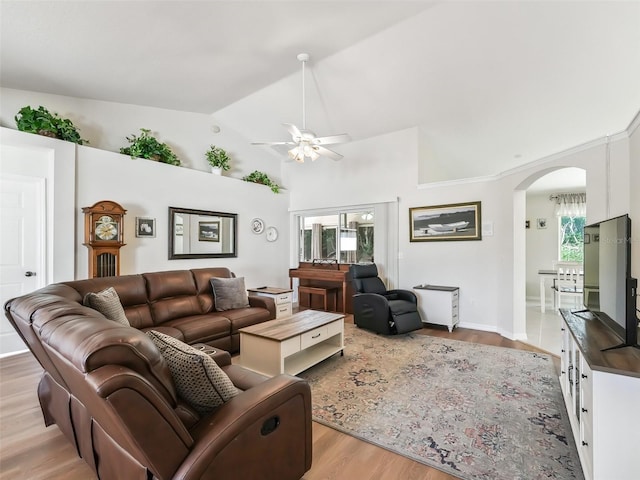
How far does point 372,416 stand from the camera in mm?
2199

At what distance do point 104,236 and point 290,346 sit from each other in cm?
302

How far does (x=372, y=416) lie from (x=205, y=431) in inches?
57.8

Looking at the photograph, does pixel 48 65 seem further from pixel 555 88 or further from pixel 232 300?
pixel 555 88

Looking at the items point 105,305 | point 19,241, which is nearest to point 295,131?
point 105,305

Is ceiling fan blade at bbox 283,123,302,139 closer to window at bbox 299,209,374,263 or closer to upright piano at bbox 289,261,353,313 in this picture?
window at bbox 299,209,374,263

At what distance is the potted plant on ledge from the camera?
5363 millimetres

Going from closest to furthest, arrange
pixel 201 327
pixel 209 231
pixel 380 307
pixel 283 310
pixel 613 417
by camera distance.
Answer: pixel 613 417 < pixel 201 327 < pixel 380 307 < pixel 283 310 < pixel 209 231

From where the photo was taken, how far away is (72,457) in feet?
5.89

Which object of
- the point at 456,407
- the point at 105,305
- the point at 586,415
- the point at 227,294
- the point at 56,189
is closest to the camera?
the point at 586,415

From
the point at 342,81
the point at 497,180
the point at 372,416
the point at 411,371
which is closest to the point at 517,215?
the point at 497,180

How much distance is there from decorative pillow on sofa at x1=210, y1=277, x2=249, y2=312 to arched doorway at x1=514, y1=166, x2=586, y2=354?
364cm

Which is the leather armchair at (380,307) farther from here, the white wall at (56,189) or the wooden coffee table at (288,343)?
the white wall at (56,189)

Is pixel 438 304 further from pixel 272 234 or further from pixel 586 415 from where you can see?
pixel 272 234

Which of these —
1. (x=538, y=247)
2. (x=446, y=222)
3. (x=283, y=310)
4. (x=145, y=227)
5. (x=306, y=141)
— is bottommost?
(x=283, y=310)
